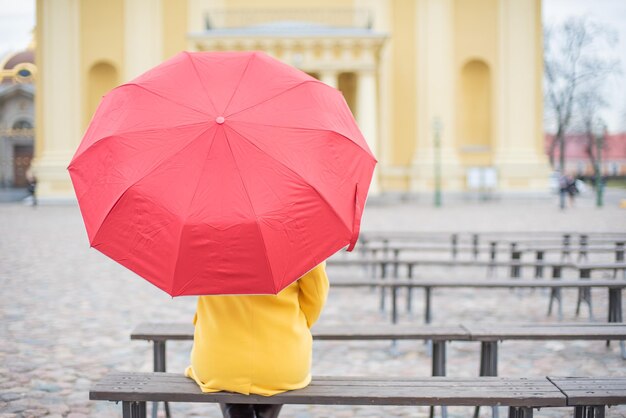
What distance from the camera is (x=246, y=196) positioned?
259cm

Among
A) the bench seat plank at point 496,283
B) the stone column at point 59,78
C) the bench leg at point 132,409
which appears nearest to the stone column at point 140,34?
the stone column at point 59,78

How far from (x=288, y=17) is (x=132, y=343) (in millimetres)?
30289

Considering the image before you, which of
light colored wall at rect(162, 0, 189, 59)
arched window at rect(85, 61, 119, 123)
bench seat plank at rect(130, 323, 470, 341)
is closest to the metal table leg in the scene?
bench seat plank at rect(130, 323, 470, 341)

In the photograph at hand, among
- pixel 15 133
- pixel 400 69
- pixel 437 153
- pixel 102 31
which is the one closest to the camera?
pixel 437 153

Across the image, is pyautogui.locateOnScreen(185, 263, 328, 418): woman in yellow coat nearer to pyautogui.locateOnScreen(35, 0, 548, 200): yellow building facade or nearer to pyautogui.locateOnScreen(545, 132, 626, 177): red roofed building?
pyautogui.locateOnScreen(35, 0, 548, 200): yellow building facade

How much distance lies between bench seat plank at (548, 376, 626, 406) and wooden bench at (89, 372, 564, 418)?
19mm

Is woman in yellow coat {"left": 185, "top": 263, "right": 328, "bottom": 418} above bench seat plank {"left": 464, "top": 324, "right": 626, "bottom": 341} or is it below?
above

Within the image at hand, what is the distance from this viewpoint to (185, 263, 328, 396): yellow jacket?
2826mm

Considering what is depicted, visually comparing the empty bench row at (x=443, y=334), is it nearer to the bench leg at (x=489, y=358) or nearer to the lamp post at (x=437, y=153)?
the bench leg at (x=489, y=358)

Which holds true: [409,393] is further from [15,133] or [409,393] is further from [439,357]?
[15,133]

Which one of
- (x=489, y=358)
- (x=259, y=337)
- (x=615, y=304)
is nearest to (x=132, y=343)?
(x=489, y=358)

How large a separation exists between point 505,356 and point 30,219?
66.1 feet

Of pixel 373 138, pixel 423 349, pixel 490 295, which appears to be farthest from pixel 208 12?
pixel 423 349

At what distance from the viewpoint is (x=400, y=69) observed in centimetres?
3338
